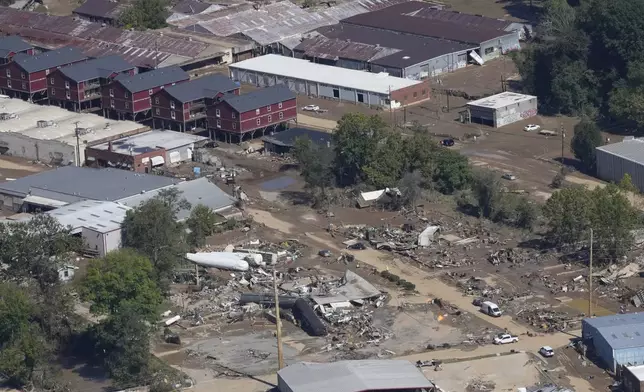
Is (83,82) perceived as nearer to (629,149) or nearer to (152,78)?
(152,78)

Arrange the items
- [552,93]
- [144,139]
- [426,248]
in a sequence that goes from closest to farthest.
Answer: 1. [426,248]
2. [144,139]
3. [552,93]

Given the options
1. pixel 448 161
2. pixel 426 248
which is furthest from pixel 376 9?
pixel 426 248

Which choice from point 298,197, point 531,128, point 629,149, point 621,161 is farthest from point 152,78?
point 621,161

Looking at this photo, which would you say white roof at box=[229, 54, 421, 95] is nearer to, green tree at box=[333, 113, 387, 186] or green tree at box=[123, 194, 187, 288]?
green tree at box=[333, 113, 387, 186]

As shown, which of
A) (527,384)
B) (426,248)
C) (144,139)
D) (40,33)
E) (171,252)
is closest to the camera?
(527,384)

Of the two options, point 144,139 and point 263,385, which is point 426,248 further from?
point 144,139

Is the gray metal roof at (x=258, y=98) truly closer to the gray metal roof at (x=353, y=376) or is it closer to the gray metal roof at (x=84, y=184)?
the gray metal roof at (x=84, y=184)
